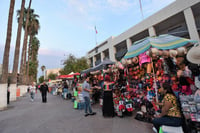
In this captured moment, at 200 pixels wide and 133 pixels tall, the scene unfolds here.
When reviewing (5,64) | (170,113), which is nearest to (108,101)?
(170,113)

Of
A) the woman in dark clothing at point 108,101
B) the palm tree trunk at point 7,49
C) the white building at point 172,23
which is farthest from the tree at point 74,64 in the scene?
the woman in dark clothing at point 108,101

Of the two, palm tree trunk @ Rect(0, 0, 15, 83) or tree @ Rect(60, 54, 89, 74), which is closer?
palm tree trunk @ Rect(0, 0, 15, 83)

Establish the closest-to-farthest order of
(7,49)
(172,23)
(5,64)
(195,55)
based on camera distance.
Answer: (195,55) → (5,64) → (7,49) → (172,23)

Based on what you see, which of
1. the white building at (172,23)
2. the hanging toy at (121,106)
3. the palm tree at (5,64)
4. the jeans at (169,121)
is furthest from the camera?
the white building at (172,23)

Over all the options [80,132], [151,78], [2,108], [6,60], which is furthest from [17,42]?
[151,78]

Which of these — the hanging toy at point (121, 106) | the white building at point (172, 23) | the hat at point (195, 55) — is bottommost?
the hanging toy at point (121, 106)

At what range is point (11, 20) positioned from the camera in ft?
29.8

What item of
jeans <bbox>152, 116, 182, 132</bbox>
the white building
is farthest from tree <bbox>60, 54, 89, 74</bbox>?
jeans <bbox>152, 116, 182, 132</bbox>

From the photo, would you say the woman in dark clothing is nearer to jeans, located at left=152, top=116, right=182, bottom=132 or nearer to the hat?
jeans, located at left=152, top=116, right=182, bottom=132

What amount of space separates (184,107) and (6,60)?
11133 millimetres

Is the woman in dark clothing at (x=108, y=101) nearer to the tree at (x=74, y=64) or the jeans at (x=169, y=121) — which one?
the jeans at (x=169, y=121)

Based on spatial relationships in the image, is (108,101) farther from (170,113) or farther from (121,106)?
(170,113)

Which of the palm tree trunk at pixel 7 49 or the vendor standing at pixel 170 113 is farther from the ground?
the palm tree trunk at pixel 7 49

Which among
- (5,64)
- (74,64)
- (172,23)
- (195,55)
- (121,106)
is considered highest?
(172,23)
